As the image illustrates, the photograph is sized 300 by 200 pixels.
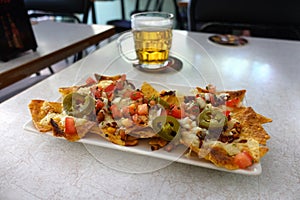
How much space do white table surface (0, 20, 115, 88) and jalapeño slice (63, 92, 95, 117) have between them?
17.1 inches

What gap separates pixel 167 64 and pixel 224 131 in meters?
0.56

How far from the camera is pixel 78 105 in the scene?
66cm

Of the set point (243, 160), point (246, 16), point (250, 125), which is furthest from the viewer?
point (246, 16)

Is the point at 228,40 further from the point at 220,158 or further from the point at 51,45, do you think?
the point at 220,158

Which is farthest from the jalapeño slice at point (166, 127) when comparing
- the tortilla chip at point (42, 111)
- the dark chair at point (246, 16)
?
the dark chair at point (246, 16)

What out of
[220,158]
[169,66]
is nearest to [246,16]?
[169,66]

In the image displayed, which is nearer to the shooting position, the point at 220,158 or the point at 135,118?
the point at 220,158

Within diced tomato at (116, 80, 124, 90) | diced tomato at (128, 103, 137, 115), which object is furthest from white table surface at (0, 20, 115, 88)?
diced tomato at (128, 103, 137, 115)

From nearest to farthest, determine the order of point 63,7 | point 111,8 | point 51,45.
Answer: point 51,45 < point 63,7 < point 111,8

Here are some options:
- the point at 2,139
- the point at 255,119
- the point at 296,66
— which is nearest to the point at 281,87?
the point at 296,66

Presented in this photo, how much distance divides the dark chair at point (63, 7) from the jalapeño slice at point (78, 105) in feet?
4.31

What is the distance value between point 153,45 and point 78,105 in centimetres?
48

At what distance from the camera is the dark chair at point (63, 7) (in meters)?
1.85

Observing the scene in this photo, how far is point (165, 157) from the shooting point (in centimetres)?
54
